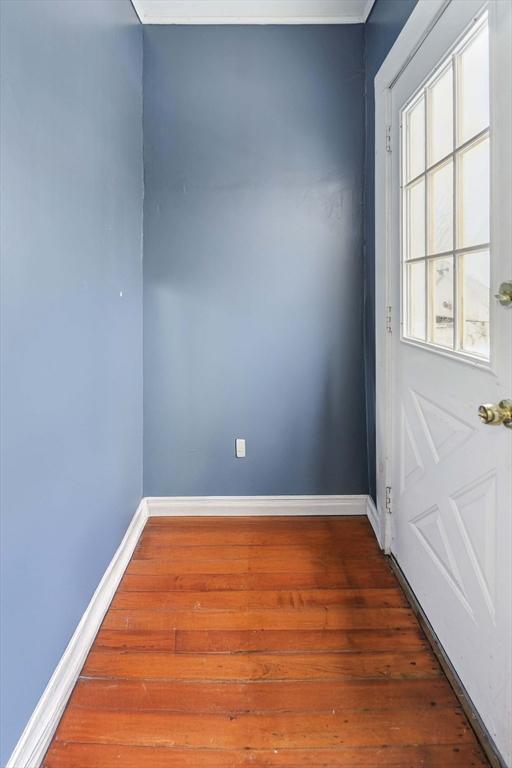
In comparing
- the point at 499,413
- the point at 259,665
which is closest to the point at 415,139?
the point at 499,413

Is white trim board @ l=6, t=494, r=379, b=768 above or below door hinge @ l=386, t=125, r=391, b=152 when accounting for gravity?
below

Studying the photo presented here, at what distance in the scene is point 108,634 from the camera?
1659mm

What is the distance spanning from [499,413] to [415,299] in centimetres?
83

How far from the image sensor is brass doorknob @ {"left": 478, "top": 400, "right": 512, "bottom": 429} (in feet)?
3.64

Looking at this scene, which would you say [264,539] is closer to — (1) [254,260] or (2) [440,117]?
(1) [254,260]

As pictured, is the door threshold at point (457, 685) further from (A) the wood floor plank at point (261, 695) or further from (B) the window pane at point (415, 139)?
(B) the window pane at point (415, 139)

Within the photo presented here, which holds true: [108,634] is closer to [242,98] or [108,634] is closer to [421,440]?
[421,440]

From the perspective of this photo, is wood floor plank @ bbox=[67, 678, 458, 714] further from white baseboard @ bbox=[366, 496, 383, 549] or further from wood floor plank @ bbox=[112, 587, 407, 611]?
white baseboard @ bbox=[366, 496, 383, 549]

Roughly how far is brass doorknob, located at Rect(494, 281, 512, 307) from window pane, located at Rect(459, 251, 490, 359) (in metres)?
0.15

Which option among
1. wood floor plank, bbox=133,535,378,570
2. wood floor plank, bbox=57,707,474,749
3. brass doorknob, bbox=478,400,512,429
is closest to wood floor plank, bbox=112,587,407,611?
wood floor plank, bbox=133,535,378,570

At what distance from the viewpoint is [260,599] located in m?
1.85

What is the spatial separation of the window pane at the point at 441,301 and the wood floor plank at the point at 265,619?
40.2 inches

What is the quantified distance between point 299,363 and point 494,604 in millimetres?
1534

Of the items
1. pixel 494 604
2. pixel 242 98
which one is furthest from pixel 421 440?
pixel 242 98
